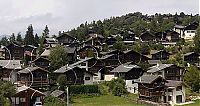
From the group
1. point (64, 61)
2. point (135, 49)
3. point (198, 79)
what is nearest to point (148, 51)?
point (135, 49)

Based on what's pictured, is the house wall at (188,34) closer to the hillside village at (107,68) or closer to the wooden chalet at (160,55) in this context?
the hillside village at (107,68)

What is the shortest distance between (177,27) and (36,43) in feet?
91.6

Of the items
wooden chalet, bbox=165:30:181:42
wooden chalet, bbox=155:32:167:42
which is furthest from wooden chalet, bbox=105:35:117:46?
wooden chalet, bbox=165:30:181:42

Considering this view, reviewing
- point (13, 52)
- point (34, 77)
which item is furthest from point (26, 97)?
point (13, 52)

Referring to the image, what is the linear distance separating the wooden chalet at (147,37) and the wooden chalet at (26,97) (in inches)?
1568

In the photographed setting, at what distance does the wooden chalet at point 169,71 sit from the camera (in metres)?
48.0

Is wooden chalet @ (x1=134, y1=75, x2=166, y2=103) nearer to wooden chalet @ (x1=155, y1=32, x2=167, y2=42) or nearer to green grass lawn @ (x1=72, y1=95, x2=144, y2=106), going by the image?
green grass lawn @ (x1=72, y1=95, x2=144, y2=106)

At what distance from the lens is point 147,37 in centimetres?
7600

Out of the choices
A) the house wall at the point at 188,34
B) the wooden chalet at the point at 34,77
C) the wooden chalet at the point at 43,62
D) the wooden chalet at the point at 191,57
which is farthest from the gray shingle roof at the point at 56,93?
the house wall at the point at 188,34

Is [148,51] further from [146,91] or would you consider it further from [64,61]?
[146,91]

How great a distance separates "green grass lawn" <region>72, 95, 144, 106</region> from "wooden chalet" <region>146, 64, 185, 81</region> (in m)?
7.76

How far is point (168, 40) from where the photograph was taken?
2972 inches

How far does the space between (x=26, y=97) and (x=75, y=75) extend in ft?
33.5

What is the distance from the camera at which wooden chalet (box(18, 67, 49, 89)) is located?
44812 mm
